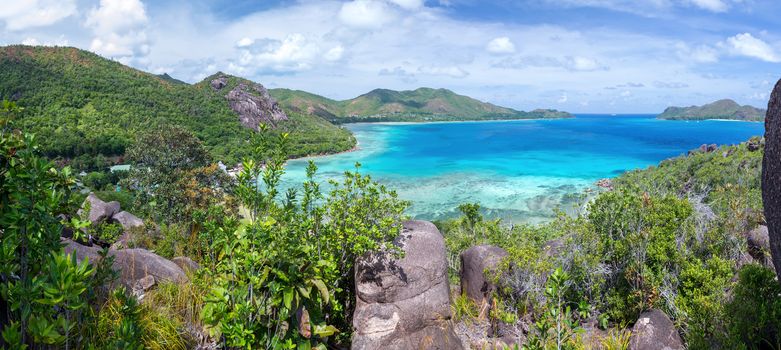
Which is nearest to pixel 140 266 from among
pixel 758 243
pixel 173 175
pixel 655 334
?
pixel 655 334

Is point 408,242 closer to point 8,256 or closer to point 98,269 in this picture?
point 98,269

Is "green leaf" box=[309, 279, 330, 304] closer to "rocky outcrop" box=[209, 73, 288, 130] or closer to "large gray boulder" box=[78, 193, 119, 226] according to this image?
"large gray boulder" box=[78, 193, 119, 226]

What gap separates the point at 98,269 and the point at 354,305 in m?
3.72

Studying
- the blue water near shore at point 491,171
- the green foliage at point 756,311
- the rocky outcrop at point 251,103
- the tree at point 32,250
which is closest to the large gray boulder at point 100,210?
the blue water near shore at point 491,171

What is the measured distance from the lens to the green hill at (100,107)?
53.3 meters

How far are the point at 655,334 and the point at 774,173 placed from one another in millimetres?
3549

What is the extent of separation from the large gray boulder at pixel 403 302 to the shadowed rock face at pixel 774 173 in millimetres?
3987

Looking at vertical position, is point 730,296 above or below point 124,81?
below

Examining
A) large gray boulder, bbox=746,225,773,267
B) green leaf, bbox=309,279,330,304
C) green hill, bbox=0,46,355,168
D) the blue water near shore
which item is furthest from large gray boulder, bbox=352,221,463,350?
green hill, bbox=0,46,355,168

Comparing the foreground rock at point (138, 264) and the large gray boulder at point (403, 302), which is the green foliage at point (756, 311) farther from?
the foreground rock at point (138, 264)

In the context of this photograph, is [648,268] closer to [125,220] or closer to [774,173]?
[774,173]

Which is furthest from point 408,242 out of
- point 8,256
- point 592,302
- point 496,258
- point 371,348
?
point 8,256

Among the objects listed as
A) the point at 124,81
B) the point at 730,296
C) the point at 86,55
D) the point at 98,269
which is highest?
the point at 86,55

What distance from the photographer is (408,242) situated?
6.88 m
